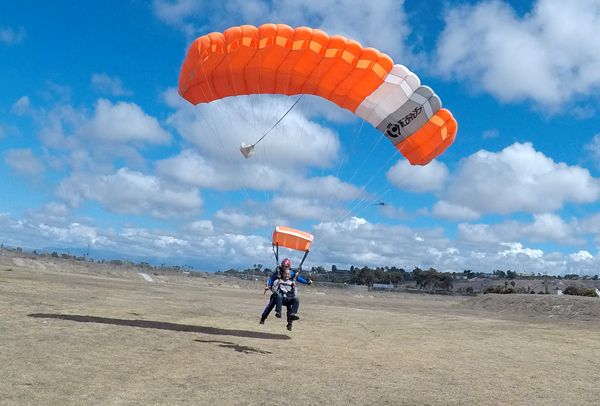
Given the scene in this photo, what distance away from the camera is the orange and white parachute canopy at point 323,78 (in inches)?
611

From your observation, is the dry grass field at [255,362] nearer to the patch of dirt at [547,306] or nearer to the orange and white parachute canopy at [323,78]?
the orange and white parachute canopy at [323,78]

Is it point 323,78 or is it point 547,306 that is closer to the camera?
point 323,78

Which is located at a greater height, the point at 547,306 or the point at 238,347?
the point at 547,306

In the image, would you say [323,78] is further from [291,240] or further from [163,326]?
[163,326]

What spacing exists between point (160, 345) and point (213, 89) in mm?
8352

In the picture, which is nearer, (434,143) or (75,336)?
(75,336)

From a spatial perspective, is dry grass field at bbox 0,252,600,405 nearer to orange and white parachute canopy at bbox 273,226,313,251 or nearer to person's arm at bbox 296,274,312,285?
person's arm at bbox 296,274,312,285

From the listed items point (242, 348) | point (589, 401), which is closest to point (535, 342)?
point (589, 401)

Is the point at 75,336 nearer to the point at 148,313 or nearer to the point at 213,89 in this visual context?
the point at 148,313

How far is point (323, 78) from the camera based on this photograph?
54.3ft

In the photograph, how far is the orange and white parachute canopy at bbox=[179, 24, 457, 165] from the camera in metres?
15.5

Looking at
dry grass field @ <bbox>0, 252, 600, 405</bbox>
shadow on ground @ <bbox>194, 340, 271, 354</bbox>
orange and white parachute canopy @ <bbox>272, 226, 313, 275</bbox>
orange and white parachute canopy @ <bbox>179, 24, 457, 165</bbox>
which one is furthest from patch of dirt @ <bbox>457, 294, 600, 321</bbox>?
shadow on ground @ <bbox>194, 340, 271, 354</bbox>

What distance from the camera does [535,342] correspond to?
59.6 feet

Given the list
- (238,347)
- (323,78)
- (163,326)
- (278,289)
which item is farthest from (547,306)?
(238,347)
